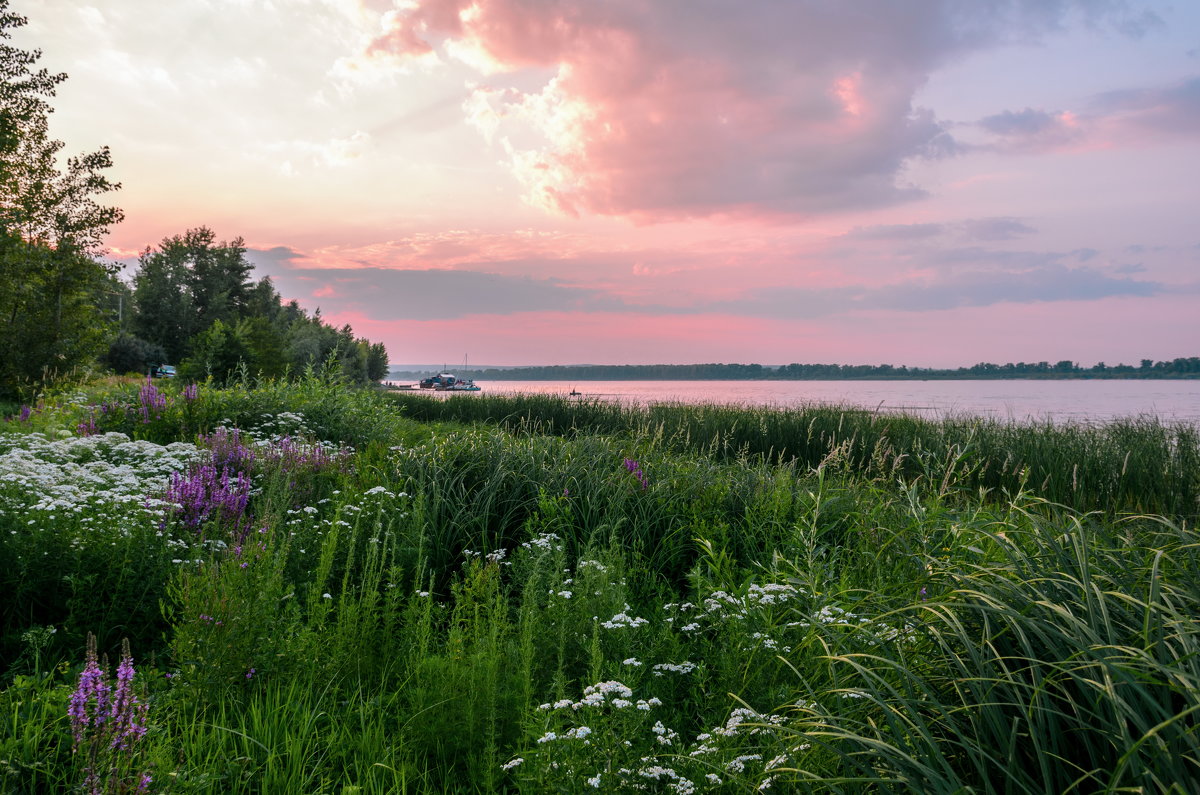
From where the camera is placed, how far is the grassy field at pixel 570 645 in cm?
183

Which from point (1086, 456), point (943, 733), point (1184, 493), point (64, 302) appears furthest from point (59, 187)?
point (1184, 493)

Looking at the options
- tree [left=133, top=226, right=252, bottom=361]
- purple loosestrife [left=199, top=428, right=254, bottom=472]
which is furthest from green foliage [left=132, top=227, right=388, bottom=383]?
purple loosestrife [left=199, top=428, right=254, bottom=472]

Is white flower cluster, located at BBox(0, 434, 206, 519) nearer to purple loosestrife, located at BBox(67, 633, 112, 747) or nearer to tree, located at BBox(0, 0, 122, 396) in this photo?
purple loosestrife, located at BBox(67, 633, 112, 747)

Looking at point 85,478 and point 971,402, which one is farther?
point 971,402

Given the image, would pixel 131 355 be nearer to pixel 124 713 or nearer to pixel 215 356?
pixel 215 356

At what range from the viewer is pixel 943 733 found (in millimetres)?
1983

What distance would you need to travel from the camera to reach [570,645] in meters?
3.20

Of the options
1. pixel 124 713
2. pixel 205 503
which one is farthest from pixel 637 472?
pixel 124 713

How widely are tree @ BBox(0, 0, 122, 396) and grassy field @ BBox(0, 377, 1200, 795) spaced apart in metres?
14.0

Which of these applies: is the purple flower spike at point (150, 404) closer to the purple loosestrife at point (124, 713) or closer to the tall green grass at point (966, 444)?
the tall green grass at point (966, 444)

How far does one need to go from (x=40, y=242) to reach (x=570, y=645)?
21573mm

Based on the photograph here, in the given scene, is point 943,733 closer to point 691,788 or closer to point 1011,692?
point 1011,692

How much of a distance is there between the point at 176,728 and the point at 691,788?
2.23 meters

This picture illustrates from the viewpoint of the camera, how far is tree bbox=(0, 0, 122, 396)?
54.7 ft
